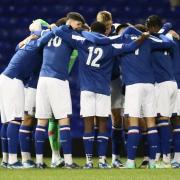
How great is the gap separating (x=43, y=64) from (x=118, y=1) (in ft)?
18.2

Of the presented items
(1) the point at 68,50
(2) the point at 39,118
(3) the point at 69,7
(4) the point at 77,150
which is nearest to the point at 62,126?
(2) the point at 39,118

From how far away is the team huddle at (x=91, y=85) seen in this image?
10.1 m

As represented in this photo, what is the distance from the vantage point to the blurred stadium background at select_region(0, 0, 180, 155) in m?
15.1

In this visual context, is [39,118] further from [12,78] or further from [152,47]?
[152,47]

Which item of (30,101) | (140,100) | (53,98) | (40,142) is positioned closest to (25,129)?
(30,101)

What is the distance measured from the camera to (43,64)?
10.2 metres

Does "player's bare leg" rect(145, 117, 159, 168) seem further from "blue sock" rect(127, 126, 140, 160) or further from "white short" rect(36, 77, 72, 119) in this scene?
"white short" rect(36, 77, 72, 119)

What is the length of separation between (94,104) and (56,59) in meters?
0.72

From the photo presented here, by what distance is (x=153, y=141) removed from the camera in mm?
10156

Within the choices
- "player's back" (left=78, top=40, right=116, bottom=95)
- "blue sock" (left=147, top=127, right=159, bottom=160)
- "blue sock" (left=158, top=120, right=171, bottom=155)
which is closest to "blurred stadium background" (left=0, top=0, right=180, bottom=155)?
"blue sock" (left=158, top=120, right=171, bottom=155)

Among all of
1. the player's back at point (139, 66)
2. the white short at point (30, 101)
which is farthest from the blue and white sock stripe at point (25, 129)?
the player's back at point (139, 66)

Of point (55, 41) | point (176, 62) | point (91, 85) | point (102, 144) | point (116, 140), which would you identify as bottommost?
point (116, 140)

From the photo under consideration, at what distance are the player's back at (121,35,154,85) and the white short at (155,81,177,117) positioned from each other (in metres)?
0.32

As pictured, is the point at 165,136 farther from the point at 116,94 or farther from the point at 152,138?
the point at 116,94
